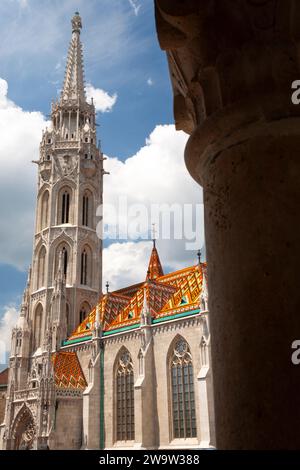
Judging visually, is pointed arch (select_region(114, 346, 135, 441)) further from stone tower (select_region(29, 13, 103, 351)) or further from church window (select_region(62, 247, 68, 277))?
church window (select_region(62, 247, 68, 277))

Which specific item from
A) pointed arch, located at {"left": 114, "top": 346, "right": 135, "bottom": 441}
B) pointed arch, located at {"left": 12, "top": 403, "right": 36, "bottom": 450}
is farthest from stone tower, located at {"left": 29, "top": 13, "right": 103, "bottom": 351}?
pointed arch, located at {"left": 114, "top": 346, "right": 135, "bottom": 441}

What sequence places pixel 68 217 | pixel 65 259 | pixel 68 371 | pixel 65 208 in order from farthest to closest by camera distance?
pixel 65 208 < pixel 68 217 < pixel 65 259 < pixel 68 371

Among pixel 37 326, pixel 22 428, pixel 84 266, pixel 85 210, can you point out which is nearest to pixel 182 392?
pixel 22 428

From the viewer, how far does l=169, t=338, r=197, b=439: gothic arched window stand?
75.8ft

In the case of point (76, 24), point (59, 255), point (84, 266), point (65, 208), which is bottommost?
point (84, 266)

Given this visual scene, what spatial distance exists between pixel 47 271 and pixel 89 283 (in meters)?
3.44

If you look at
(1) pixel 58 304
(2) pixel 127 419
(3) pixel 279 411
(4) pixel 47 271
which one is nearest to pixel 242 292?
(3) pixel 279 411

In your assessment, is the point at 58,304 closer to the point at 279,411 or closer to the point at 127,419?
the point at 127,419

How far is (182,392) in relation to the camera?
77.9 feet


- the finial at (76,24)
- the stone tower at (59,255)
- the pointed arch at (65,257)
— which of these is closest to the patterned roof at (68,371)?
the stone tower at (59,255)

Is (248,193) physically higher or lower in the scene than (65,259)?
lower

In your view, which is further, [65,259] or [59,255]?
[65,259]

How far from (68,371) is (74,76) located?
27911 mm

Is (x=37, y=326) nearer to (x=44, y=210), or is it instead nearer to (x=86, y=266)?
(x=86, y=266)
